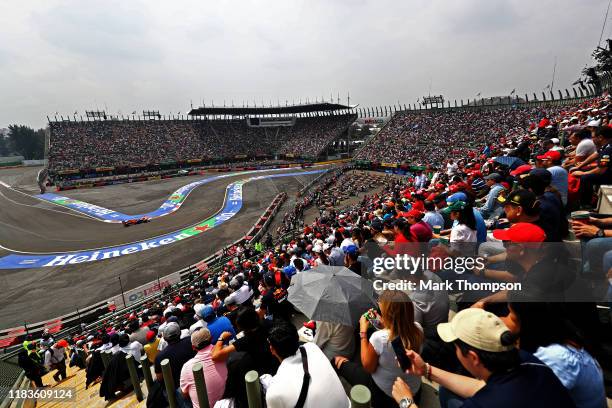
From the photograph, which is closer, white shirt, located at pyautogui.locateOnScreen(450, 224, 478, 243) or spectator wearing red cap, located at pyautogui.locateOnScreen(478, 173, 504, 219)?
white shirt, located at pyautogui.locateOnScreen(450, 224, 478, 243)

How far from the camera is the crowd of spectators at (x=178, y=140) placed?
199ft

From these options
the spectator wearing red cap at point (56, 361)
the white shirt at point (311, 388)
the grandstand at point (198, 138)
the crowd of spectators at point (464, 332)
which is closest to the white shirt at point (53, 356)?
the spectator wearing red cap at point (56, 361)

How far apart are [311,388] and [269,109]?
270ft

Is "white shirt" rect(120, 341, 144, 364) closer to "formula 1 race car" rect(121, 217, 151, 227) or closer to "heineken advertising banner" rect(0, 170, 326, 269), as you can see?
"heineken advertising banner" rect(0, 170, 326, 269)

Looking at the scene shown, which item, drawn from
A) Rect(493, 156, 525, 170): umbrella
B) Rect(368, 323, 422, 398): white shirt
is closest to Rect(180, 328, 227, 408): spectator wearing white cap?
Rect(368, 323, 422, 398): white shirt

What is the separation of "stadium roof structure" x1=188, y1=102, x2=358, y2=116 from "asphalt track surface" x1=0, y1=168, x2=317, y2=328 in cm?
3364

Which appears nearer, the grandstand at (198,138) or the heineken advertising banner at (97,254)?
the heineken advertising banner at (97,254)

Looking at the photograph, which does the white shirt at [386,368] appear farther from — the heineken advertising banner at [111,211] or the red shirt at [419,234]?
the heineken advertising banner at [111,211]

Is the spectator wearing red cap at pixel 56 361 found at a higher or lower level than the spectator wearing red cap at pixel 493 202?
lower

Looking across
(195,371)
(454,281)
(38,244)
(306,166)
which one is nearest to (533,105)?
(306,166)

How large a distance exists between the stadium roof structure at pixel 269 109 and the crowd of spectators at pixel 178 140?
3423 mm

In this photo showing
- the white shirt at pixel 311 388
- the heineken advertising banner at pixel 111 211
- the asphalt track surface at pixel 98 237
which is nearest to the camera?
the white shirt at pixel 311 388

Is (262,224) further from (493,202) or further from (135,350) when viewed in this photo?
(493,202)

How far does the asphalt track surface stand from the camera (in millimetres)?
18212
